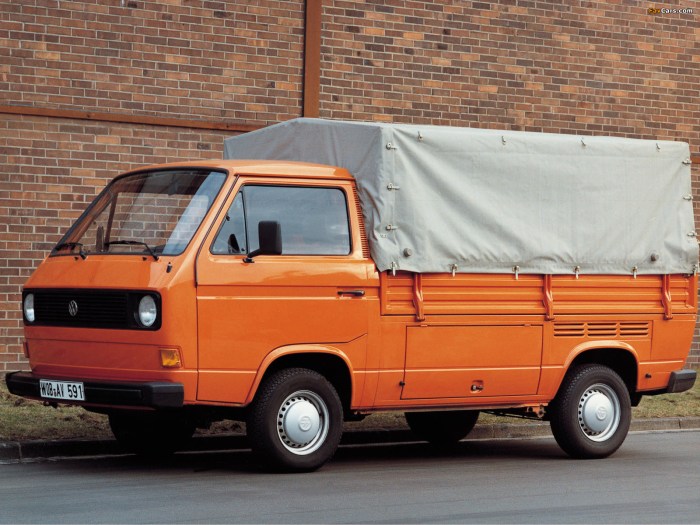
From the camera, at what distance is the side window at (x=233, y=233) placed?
9266 mm

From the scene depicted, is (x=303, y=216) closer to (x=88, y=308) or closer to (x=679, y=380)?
(x=88, y=308)

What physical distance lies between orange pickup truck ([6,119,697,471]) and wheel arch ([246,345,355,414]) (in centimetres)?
1

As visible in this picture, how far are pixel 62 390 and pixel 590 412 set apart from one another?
4273mm

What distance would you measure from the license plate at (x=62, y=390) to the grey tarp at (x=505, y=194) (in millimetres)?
2328

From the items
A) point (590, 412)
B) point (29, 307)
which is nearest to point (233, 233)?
point (29, 307)

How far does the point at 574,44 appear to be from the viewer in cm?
1766

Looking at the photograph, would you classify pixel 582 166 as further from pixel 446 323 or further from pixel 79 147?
pixel 79 147

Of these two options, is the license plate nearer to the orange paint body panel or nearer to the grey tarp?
the orange paint body panel

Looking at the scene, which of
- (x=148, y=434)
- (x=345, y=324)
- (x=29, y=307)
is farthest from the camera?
(x=148, y=434)

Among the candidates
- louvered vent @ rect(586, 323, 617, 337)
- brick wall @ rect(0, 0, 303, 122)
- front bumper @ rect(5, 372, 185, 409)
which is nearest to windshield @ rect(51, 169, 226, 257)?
front bumper @ rect(5, 372, 185, 409)

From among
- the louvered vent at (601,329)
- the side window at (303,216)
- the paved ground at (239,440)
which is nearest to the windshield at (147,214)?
the side window at (303,216)

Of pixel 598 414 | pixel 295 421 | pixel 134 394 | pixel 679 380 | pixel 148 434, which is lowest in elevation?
pixel 148 434

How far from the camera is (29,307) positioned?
9.91m

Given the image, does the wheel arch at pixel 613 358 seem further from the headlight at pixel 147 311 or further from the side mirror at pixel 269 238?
the headlight at pixel 147 311
